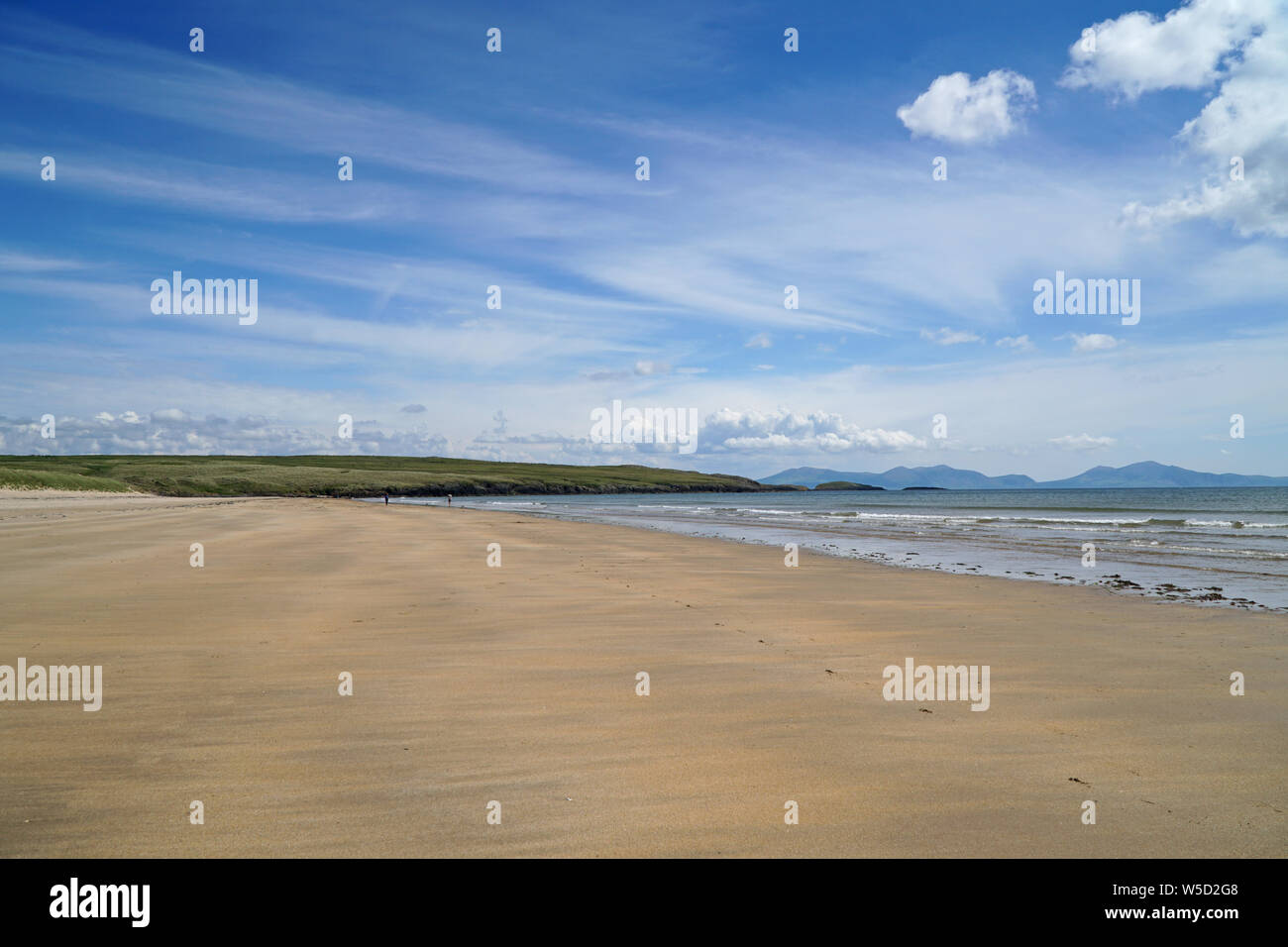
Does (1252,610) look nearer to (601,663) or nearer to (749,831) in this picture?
(601,663)

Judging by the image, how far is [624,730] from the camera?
20.4 feet

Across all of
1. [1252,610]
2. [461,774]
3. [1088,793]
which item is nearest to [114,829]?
[461,774]

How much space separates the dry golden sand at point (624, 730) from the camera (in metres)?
4.41

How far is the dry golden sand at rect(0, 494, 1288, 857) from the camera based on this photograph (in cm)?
441

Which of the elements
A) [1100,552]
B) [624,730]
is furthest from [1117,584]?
[624,730]

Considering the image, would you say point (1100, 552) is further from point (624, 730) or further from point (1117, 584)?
point (624, 730)

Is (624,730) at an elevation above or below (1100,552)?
above

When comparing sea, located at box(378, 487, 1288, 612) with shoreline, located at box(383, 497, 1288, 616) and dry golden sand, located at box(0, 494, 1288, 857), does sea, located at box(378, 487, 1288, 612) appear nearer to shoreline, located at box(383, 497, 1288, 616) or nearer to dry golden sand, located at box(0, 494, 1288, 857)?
shoreline, located at box(383, 497, 1288, 616)

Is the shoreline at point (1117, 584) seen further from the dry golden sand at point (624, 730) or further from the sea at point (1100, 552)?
the dry golden sand at point (624, 730)

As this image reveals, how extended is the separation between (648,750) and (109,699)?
496 cm

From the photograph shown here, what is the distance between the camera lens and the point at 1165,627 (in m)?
11.4

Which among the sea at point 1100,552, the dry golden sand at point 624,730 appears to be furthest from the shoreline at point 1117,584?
the dry golden sand at point 624,730

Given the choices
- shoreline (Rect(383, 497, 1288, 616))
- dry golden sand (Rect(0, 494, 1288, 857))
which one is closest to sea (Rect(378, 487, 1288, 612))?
shoreline (Rect(383, 497, 1288, 616))

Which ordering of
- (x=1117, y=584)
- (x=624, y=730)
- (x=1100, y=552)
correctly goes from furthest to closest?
1. (x=1100, y=552)
2. (x=1117, y=584)
3. (x=624, y=730)
